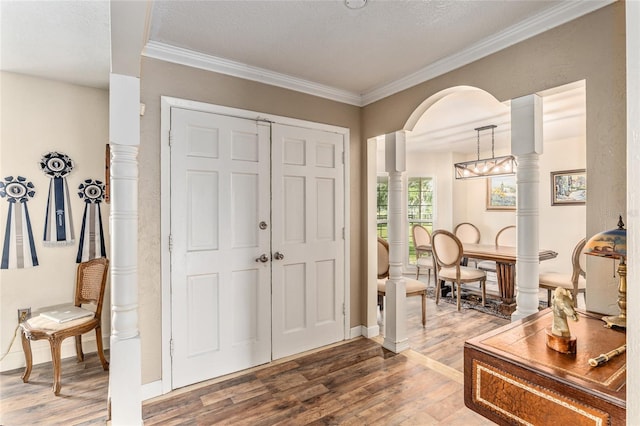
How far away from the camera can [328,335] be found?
10.3 ft

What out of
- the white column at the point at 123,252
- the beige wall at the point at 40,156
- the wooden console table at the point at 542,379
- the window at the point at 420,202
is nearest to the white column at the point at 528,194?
A: the wooden console table at the point at 542,379

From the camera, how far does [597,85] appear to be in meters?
1.76

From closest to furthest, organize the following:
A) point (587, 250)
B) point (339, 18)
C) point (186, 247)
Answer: point (587, 250) < point (339, 18) < point (186, 247)

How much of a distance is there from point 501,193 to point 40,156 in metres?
6.42

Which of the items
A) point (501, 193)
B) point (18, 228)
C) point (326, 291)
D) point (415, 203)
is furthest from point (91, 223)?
point (501, 193)

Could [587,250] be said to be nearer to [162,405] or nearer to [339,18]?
[339,18]

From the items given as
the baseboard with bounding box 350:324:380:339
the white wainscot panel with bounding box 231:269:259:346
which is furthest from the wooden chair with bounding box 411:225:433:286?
the white wainscot panel with bounding box 231:269:259:346

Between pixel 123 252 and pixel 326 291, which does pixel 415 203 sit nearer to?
pixel 326 291

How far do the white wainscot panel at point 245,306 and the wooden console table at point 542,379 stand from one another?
5.84 feet

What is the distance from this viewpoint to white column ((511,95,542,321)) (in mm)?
2027

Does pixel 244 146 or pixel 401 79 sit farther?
pixel 401 79

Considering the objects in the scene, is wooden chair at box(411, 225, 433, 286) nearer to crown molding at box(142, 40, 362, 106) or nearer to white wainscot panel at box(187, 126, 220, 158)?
crown molding at box(142, 40, 362, 106)

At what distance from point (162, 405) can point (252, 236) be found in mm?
1320

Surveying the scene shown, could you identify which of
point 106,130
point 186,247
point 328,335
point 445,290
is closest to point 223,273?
point 186,247
